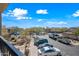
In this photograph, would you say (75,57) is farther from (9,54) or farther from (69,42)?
(9,54)

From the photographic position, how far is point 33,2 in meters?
3.18

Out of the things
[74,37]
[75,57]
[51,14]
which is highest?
[51,14]

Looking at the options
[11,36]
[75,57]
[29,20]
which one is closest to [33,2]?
[29,20]

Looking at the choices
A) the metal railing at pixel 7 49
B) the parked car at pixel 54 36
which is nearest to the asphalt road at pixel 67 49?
the parked car at pixel 54 36

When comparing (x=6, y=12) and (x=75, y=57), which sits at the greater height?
(x=6, y=12)

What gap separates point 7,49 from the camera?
3.21 meters

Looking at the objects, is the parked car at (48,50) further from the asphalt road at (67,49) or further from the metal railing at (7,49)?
the metal railing at (7,49)

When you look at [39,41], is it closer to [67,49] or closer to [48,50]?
[48,50]

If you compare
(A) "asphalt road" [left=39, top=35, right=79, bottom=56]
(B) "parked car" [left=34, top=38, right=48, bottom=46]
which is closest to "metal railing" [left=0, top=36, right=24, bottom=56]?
(B) "parked car" [left=34, top=38, right=48, bottom=46]

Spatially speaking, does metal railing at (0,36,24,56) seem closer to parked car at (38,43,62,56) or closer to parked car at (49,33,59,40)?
parked car at (38,43,62,56)

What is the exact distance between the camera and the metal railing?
3178mm

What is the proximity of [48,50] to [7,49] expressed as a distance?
405mm

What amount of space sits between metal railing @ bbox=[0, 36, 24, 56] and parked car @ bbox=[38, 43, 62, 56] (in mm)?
190

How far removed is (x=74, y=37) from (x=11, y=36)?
62cm
